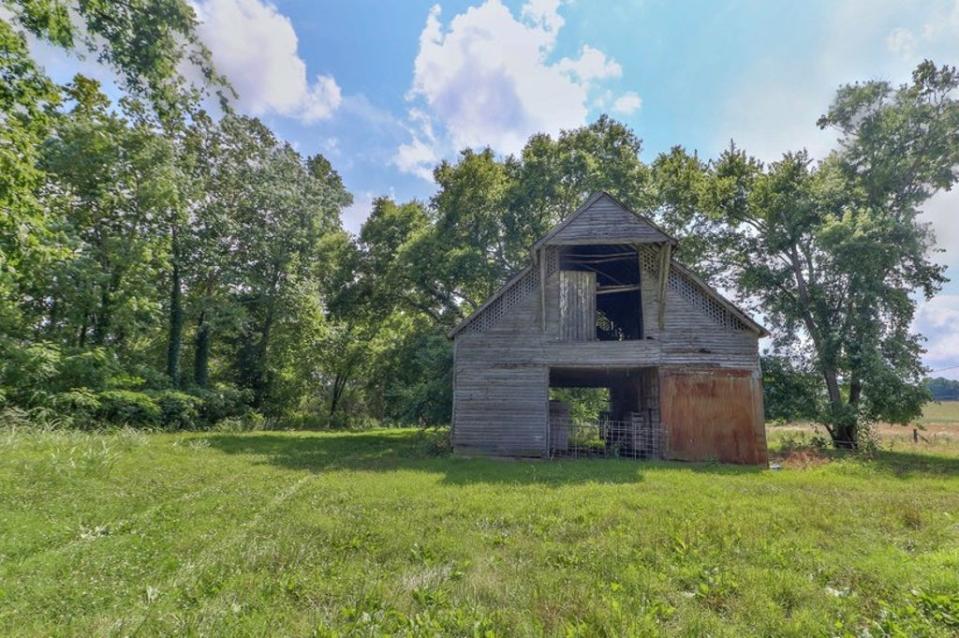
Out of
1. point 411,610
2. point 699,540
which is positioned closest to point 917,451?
point 699,540

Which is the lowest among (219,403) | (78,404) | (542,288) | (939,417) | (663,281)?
(939,417)

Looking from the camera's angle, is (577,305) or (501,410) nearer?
(501,410)

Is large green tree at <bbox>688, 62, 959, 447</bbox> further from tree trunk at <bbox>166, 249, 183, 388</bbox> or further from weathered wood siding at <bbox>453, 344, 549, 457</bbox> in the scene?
tree trunk at <bbox>166, 249, 183, 388</bbox>

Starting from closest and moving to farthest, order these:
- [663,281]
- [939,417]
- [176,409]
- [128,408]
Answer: [663,281]
[128,408]
[176,409]
[939,417]

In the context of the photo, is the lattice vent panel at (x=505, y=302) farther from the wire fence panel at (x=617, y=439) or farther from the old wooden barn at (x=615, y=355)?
the wire fence panel at (x=617, y=439)

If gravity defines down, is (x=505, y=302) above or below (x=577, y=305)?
above

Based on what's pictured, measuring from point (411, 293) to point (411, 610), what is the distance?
2271cm

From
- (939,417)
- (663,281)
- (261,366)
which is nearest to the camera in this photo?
(663,281)

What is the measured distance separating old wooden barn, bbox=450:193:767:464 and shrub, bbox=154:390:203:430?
15530 mm

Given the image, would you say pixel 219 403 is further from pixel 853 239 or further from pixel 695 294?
pixel 853 239

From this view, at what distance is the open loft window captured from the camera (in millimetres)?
17062

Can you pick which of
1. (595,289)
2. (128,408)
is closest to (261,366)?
(128,408)

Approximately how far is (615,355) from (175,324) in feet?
82.5

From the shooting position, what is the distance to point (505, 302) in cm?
1745
